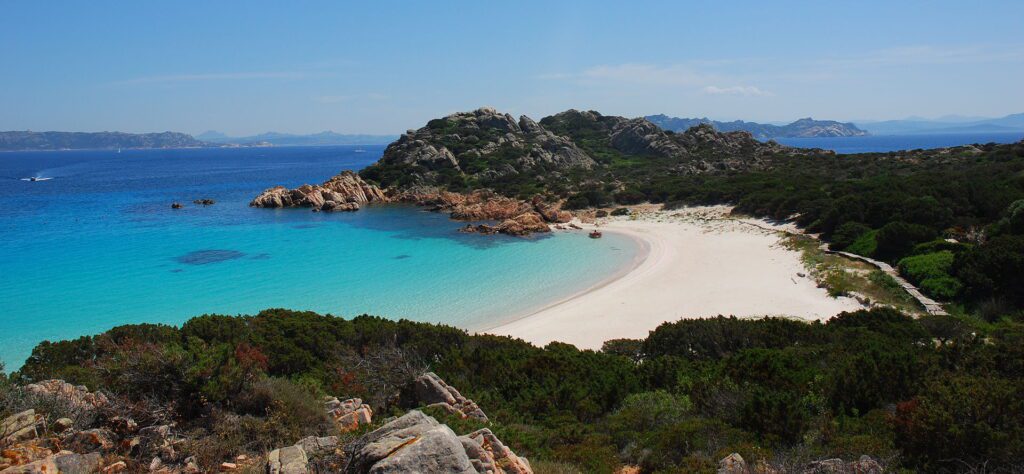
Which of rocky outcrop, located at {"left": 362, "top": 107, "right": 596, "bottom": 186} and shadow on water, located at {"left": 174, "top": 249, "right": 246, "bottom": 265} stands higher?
rocky outcrop, located at {"left": 362, "top": 107, "right": 596, "bottom": 186}

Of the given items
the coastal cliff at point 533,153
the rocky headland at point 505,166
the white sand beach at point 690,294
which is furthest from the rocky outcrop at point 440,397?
the coastal cliff at point 533,153

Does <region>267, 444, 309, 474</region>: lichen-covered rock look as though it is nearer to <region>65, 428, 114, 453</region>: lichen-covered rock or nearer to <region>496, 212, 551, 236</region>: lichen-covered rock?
<region>65, 428, 114, 453</region>: lichen-covered rock

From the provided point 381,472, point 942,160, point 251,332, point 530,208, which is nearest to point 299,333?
point 251,332

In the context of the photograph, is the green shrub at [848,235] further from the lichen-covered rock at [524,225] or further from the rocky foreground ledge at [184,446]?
the rocky foreground ledge at [184,446]

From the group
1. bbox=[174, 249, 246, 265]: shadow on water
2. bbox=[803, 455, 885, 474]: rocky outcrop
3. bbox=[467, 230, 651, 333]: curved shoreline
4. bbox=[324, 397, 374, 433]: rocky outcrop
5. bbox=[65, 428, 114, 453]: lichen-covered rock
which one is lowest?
bbox=[467, 230, 651, 333]: curved shoreline

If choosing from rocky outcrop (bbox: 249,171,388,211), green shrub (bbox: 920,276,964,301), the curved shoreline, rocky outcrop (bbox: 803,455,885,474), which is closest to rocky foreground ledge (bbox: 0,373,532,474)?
rocky outcrop (bbox: 803,455,885,474)

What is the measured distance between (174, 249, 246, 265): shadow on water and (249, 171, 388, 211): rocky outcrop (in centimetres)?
1809

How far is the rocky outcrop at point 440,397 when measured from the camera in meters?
7.36

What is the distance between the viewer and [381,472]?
425 cm

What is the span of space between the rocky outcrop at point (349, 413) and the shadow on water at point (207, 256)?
22.3 m

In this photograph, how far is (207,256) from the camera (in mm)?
27859

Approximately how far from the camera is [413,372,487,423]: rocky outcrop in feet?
24.1

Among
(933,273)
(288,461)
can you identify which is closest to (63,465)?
(288,461)

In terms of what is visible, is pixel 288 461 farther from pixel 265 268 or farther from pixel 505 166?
pixel 505 166
